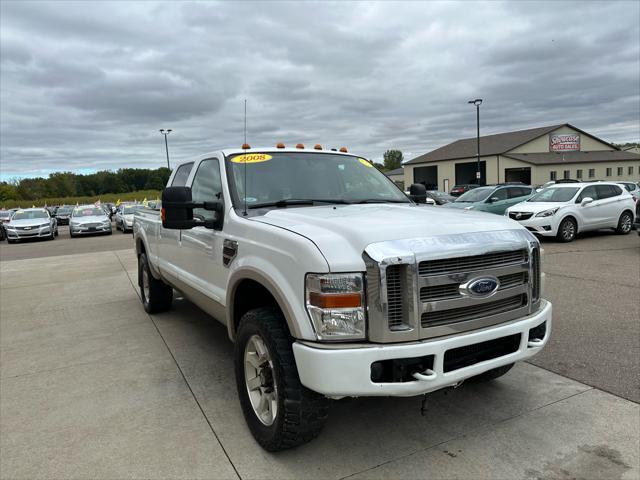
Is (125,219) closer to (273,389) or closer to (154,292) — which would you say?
(154,292)

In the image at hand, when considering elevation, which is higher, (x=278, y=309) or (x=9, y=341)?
(x=278, y=309)

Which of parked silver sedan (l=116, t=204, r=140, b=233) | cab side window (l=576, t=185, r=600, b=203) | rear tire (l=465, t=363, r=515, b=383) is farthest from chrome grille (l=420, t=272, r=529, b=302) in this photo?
parked silver sedan (l=116, t=204, r=140, b=233)

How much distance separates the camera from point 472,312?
2.70 meters

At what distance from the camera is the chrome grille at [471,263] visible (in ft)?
8.21

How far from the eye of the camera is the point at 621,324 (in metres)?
5.17

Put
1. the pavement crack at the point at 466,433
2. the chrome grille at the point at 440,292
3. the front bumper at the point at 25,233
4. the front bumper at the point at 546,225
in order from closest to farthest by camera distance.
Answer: the chrome grille at the point at 440,292 < the pavement crack at the point at 466,433 < the front bumper at the point at 546,225 < the front bumper at the point at 25,233

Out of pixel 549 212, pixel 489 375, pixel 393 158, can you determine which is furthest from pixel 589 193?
pixel 393 158

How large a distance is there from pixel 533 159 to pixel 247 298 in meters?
53.6

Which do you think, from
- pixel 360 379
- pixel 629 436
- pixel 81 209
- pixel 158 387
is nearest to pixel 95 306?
pixel 158 387

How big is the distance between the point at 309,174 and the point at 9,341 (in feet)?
14.0

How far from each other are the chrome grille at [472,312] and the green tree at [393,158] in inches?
5240

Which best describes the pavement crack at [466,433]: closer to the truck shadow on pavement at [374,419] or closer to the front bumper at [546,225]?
the truck shadow on pavement at [374,419]

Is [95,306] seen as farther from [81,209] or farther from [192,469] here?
[81,209]

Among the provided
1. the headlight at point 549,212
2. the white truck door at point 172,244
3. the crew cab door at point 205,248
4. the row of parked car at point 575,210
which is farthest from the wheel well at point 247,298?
the headlight at point 549,212
